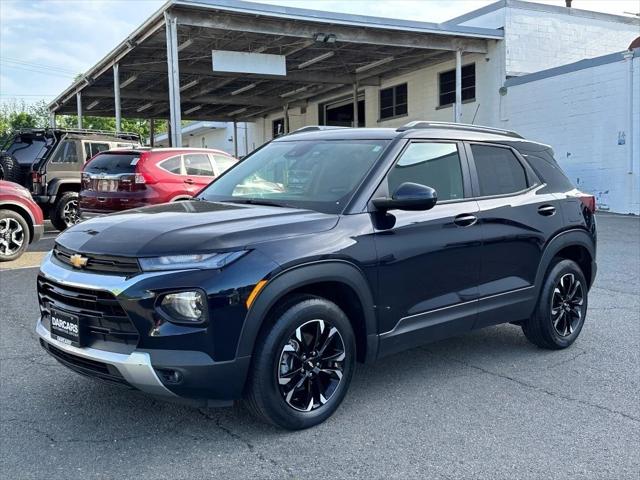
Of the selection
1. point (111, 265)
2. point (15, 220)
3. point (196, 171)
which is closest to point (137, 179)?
point (196, 171)

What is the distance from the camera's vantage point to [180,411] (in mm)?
3943

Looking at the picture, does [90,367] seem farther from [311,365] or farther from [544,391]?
[544,391]

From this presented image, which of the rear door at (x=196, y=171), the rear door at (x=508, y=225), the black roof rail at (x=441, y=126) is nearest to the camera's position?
the black roof rail at (x=441, y=126)

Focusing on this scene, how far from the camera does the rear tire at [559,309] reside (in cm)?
509

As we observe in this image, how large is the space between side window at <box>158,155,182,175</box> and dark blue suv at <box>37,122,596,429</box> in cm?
581

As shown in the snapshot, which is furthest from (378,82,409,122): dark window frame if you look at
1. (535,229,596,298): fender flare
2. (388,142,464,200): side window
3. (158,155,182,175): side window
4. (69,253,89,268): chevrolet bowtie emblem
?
(69,253,89,268): chevrolet bowtie emblem

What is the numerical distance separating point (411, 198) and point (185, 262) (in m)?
1.42

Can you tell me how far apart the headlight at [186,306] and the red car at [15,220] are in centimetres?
741

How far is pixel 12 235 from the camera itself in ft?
31.6

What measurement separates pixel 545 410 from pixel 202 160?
842cm

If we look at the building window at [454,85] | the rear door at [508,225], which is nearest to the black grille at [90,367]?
the rear door at [508,225]

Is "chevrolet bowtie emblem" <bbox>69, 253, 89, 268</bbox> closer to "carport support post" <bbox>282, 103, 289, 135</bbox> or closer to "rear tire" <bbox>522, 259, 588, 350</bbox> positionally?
"rear tire" <bbox>522, 259, 588, 350</bbox>

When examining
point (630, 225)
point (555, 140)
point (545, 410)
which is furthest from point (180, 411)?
point (555, 140)

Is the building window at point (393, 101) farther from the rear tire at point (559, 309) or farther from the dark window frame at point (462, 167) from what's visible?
the dark window frame at point (462, 167)
